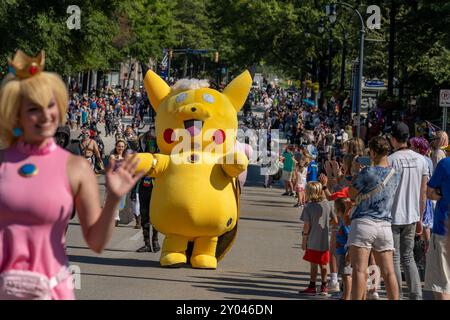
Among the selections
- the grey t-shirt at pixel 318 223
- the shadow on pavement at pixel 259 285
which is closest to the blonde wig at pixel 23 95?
the shadow on pavement at pixel 259 285

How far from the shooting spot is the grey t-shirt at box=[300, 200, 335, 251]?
→ 1239 cm

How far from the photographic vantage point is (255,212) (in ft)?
84.3

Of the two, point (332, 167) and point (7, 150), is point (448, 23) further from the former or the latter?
point (7, 150)

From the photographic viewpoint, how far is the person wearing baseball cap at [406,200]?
10.7 metres

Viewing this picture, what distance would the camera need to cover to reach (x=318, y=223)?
12375mm

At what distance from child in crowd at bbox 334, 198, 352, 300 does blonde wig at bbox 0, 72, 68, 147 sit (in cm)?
640

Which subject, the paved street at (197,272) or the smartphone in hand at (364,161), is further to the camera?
the paved street at (197,272)

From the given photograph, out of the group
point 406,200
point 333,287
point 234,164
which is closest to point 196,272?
point 234,164

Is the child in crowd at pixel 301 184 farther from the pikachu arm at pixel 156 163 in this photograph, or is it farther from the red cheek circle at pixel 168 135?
the pikachu arm at pixel 156 163

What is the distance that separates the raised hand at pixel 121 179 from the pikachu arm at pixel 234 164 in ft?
26.7

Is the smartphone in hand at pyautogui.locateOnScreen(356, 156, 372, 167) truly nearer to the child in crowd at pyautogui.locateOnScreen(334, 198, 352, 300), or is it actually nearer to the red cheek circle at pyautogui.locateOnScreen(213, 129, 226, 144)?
the child in crowd at pyautogui.locateOnScreen(334, 198, 352, 300)

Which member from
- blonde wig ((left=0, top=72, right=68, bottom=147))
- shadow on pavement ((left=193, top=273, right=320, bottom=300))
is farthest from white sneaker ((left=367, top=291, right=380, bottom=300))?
blonde wig ((left=0, top=72, right=68, bottom=147))

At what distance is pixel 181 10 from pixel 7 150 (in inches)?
4597

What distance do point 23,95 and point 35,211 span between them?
0.55 metres
